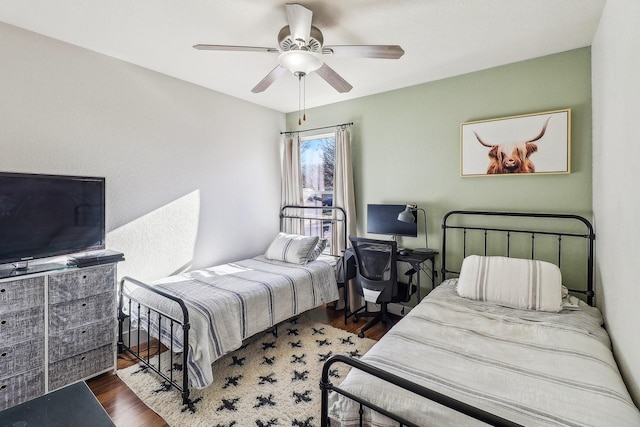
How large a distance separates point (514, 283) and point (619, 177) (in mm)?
998

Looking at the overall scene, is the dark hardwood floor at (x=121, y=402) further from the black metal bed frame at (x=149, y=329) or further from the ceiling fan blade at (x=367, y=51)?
the ceiling fan blade at (x=367, y=51)

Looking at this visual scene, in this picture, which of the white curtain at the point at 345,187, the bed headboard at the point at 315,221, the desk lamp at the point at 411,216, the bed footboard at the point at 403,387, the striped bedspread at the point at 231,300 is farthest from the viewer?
the bed headboard at the point at 315,221

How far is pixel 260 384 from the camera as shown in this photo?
7.48 ft

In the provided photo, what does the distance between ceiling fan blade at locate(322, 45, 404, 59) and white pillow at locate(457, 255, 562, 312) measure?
5.64 feet

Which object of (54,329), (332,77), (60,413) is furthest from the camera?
(332,77)

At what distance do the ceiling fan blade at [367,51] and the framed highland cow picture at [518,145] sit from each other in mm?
1390

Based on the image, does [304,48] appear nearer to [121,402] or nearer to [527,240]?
[527,240]

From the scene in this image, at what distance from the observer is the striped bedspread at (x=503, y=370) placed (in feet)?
3.91

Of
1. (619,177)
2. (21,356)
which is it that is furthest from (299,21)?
(21,356)

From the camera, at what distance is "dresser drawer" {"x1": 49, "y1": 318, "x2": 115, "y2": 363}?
2.11 metres

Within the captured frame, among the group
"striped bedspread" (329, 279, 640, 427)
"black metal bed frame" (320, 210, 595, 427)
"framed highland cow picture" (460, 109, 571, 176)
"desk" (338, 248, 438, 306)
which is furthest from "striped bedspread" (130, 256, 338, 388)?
"framed highland cow picture" (460, 109, 571, 176)

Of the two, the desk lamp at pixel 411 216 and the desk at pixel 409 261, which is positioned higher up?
the desk lamp at pixel 411 216

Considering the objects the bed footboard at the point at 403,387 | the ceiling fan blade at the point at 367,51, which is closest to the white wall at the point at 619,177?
the bed footboard at the point at 403,387

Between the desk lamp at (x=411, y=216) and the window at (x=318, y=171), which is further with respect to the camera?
the window at (x=318, y=171)
